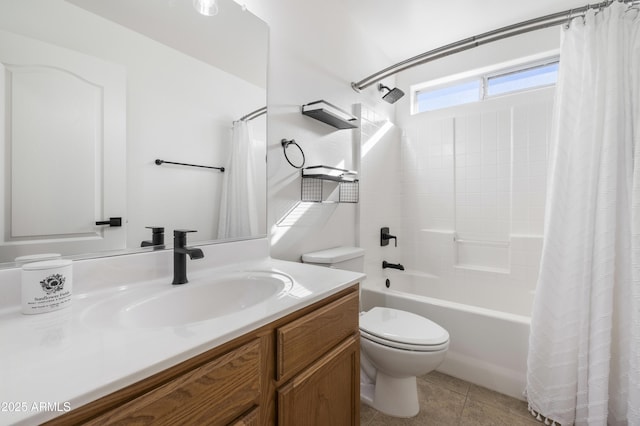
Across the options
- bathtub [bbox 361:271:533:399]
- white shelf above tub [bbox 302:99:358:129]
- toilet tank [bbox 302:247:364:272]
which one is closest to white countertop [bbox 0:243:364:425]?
toilet tank [bbox 302:247:364:272]

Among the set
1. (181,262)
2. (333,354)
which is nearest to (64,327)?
(181,262)

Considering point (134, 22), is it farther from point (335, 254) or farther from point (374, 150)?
point (374, 150)

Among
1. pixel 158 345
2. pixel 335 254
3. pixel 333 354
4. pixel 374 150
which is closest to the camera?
pixel 158 345

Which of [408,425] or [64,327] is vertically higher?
[64,327]

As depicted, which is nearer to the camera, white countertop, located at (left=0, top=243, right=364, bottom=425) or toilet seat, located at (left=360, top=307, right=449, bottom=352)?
white countertop, located at (left=0, top=243, right=364, bottom=425)

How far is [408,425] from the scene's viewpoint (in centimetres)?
145

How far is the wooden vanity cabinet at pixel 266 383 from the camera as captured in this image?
48cm

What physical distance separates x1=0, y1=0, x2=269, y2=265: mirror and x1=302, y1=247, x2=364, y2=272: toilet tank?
364 millimetres

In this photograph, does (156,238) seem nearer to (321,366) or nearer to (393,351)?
(321,366)

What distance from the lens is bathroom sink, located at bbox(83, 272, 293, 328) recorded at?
74 centimetres

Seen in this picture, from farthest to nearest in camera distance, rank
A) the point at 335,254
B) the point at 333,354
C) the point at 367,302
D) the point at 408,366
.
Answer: the point at 367,302
the point at 335,254
the point at 408,366
the point at 333,354

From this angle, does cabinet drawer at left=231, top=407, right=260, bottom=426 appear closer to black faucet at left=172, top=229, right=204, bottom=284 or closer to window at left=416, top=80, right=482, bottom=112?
black faucet at left=172, top=229, right=204, bottom=284

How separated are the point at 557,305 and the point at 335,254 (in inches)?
44.9

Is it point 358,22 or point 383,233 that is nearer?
point 358,22
